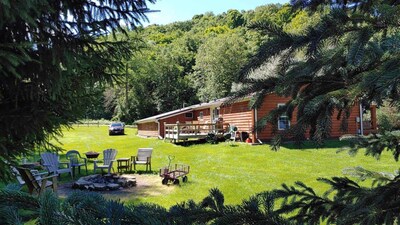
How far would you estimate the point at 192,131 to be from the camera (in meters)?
22.9

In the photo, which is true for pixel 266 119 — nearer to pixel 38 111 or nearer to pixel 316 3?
pixel 316 3

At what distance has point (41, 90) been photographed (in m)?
3.58

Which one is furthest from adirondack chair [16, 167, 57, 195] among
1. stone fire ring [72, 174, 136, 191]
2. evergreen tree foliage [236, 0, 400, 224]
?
stone fire ring [72, 174, 136, 191]

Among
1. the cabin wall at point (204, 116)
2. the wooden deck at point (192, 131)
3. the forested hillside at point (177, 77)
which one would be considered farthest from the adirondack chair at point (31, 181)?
the forested hillside at point (177, 77)

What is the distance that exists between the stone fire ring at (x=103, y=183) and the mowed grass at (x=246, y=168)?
1583 mm

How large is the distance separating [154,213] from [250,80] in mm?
1199

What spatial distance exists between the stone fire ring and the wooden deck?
10348 millimetres

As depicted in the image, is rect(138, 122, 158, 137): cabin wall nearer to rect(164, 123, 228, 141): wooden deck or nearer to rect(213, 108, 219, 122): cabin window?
rect(164, 123, 228, 141): wooden deck

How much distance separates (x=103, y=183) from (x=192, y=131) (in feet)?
39.4

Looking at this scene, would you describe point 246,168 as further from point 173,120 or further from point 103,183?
point 173,120

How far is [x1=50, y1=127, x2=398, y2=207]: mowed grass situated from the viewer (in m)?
9.52

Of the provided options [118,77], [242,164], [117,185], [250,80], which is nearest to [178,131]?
[242,164]

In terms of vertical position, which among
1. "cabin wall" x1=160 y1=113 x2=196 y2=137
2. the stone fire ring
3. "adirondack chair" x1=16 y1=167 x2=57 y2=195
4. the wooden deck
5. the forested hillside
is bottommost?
the stone fire ring

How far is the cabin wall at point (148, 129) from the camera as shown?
2982 centimetres
